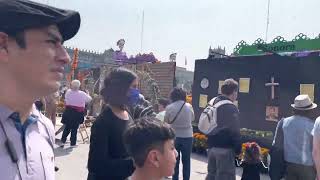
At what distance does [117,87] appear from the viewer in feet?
9.70

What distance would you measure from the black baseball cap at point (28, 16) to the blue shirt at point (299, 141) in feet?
12.7

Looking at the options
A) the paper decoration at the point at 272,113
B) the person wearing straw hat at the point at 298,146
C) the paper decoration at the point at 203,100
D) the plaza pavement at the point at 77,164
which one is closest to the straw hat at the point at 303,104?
the person wearing straw hat at the point at 298,146

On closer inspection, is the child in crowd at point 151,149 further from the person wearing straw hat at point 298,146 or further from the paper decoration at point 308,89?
the paper decoration at point 308,89

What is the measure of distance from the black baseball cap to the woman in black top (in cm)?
140

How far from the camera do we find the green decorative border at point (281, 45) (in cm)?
924

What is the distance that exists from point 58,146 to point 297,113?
627cm

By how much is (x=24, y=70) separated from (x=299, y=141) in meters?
4.06

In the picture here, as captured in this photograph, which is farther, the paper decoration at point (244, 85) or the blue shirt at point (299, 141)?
the paper decoration at point (244, 85)

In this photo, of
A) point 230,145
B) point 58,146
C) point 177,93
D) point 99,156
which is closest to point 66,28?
point 99,156

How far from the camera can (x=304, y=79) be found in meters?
8.48

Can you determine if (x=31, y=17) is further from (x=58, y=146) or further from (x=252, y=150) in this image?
(x=58, y=146)

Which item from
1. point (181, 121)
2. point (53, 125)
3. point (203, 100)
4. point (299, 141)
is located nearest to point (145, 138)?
point (53, 125)

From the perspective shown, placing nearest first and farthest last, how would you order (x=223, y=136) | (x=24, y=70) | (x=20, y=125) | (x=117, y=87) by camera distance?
(x=24, y=70) → (x=20, y=125) → (x=117, y=87) → (x=223, y=136)

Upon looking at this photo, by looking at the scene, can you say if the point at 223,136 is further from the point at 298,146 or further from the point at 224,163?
the point at 298,146
